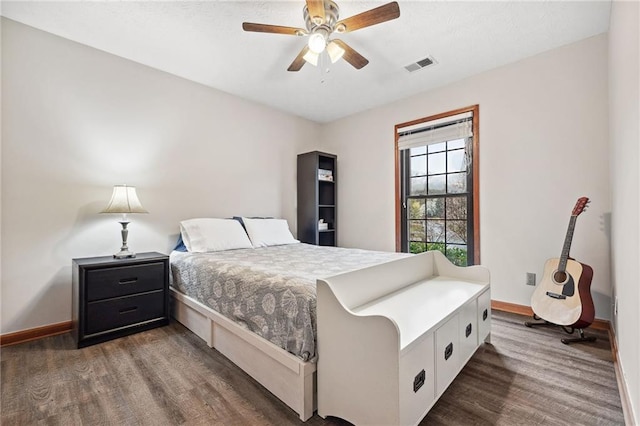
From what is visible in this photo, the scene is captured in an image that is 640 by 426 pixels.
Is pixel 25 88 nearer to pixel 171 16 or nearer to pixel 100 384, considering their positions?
pixel 171 16

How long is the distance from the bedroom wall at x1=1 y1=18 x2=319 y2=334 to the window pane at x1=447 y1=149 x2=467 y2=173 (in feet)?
8.72

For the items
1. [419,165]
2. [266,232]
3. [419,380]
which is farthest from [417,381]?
[419,165]

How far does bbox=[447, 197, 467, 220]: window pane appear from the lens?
10.8 ft

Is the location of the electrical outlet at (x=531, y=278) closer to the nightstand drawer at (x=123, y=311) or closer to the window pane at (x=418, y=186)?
the window pane at (x=418, y=186)

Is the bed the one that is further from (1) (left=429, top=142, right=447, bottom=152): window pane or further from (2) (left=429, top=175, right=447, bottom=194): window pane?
(1) (left=429, top=142, right=447, bottom=152): window pane

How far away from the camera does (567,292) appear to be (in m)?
2.26

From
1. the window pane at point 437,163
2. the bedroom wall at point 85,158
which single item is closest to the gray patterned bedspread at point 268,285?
the bedroom wall at point 85,158

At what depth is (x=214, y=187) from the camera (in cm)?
349

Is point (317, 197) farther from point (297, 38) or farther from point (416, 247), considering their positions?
point (297, 38)

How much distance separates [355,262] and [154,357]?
1.60 metres

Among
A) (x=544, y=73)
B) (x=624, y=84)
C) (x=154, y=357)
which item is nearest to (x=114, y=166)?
(x=154, y=357)

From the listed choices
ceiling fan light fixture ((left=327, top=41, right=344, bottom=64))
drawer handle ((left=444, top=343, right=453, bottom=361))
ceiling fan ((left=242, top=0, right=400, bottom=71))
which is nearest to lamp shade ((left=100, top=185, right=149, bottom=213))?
ceiling fan ((left=242, top=0, right=400, bottom=71))

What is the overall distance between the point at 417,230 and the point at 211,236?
2.49 meters

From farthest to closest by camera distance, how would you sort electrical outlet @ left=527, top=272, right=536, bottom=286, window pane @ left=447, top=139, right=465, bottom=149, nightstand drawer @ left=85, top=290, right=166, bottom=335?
window pane @ left=447, top=139, right=465, bottom=149, electrical outlet @ left=527, top=272, right=536, bottom=286, nightstand drawer @ left=85, top=290, right=166, bottom=335
